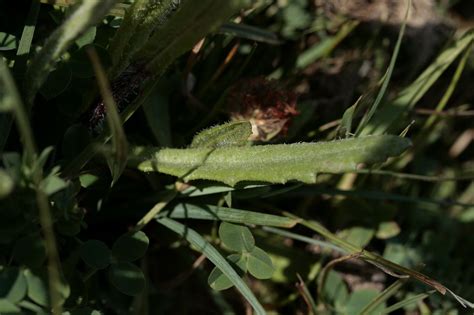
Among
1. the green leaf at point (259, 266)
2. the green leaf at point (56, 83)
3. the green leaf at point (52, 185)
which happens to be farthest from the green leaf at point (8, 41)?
the green leaf at point (259, 266)

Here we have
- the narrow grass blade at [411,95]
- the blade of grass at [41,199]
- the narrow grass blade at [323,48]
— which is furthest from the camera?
the narrow grass blade at [323,48]

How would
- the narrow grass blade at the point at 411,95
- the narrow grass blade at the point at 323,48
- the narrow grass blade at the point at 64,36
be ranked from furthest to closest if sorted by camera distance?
the narrow grass blade at the point at 323,48, the narrow grass blade at the point at 411,95, the narrow grass blade at the point at 64,36

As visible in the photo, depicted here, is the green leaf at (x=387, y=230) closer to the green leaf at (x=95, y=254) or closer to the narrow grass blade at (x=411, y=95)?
the narrow grass blade at (x=411, y=95)

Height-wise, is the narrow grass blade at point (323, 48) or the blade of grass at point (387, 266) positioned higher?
the narrow grass blade at point (323, 48)

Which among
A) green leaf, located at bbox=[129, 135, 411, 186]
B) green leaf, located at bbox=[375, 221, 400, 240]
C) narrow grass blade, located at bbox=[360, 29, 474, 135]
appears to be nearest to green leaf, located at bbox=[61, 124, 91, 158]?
green leaf, located at bbox=[129, 135, 411, 186]

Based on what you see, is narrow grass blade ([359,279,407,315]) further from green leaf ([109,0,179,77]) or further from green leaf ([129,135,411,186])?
green leaf ([109,0,179,77])

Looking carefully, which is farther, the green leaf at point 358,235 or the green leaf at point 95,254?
the green leaf at point 358,235

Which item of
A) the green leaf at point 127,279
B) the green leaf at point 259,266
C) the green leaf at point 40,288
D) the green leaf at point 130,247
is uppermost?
the green leaf at point 40,288
